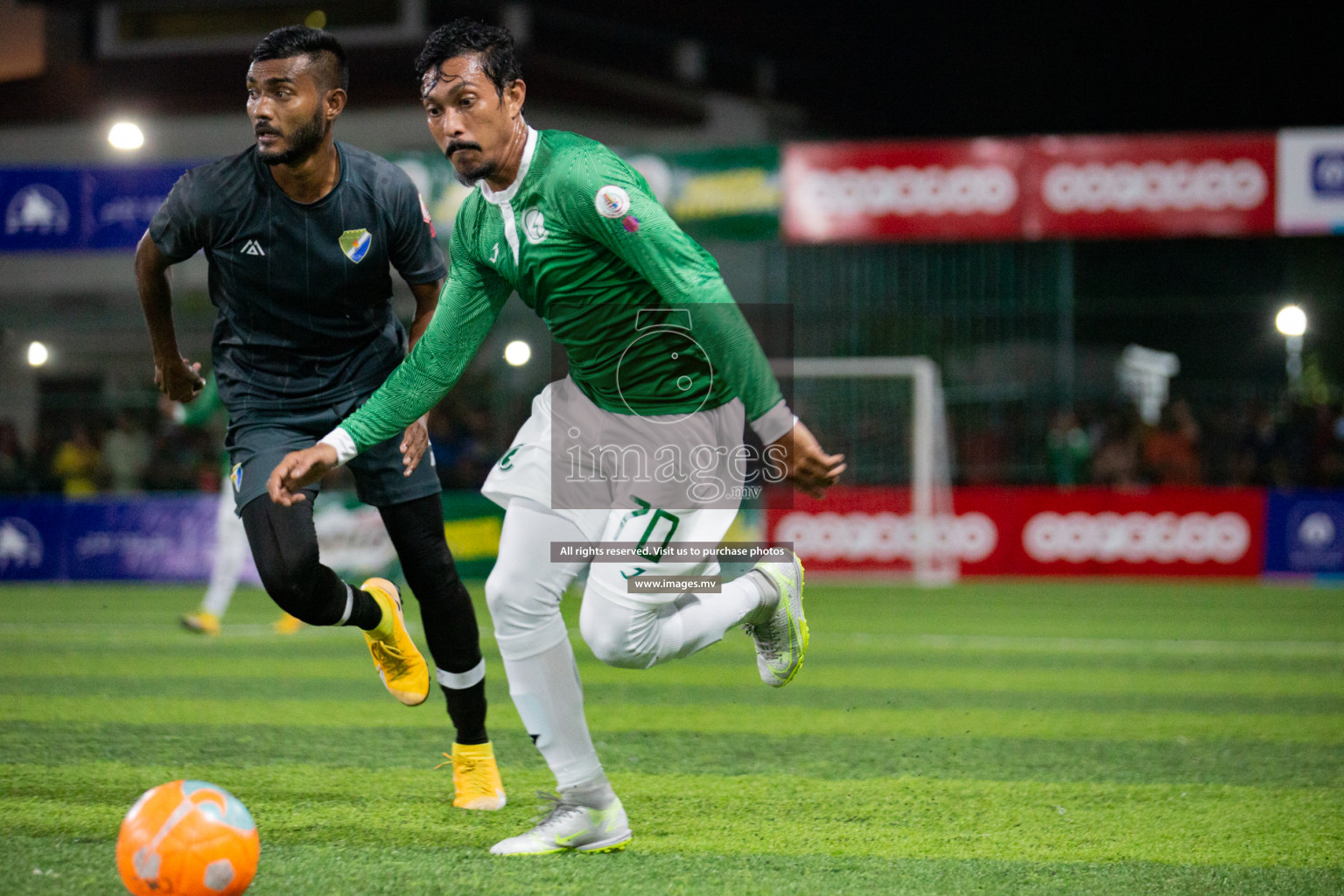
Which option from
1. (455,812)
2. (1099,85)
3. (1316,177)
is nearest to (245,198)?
(455,812)

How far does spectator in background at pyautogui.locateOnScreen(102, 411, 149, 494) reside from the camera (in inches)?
645

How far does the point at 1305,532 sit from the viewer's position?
589 inches

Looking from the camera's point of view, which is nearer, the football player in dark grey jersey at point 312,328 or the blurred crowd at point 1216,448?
the football player in dark grey jersey at point 312,328

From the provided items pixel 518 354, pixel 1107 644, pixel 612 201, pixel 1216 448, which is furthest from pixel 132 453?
pixel 612 201

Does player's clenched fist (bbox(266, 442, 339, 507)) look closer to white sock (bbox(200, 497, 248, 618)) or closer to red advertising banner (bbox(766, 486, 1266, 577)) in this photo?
white sock (bbox(200, 497, 248, 618))

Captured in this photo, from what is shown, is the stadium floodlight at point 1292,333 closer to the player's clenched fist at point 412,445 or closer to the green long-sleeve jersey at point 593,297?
the player's clenched fist at point 412,445

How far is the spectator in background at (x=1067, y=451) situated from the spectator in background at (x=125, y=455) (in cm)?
1054

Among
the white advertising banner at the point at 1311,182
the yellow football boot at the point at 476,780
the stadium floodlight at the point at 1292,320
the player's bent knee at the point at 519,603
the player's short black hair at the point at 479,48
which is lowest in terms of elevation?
the yellow football boot at the point at 476,780

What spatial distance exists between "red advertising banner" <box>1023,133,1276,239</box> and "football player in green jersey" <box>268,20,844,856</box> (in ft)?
40.8

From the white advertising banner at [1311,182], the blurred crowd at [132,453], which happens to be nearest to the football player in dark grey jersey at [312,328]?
the blurred crowd at [132,453]

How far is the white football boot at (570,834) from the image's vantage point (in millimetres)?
3803

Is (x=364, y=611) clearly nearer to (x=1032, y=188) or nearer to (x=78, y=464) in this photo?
(x=1032, y=188)

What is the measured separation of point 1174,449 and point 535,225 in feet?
43.8

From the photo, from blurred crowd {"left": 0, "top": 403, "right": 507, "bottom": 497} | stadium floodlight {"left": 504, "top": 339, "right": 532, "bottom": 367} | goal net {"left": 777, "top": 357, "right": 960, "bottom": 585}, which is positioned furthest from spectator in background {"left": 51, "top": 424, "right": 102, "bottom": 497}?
goal net {"left": 777, "top": 357, "right": 960, "bottom": 585}
